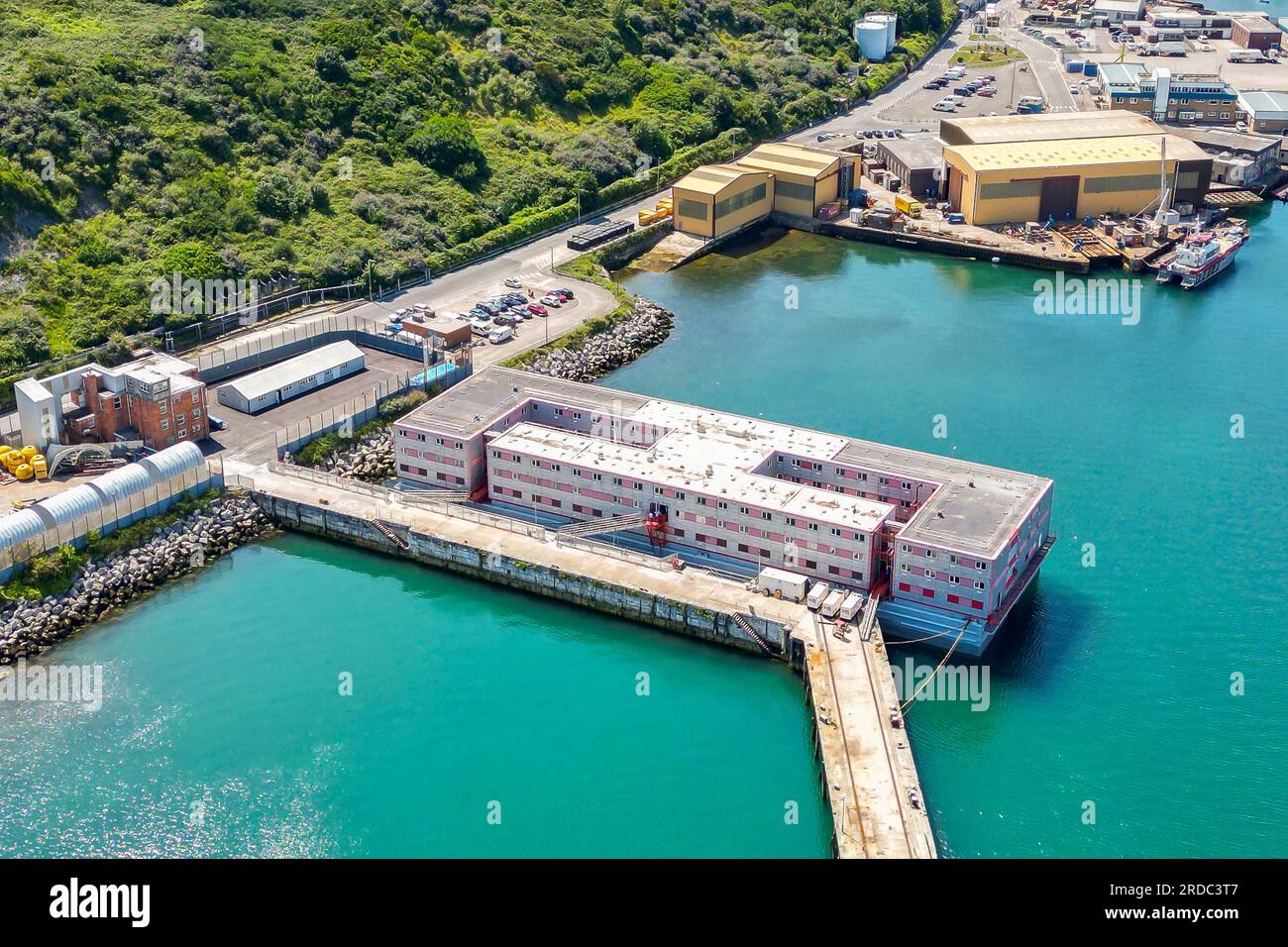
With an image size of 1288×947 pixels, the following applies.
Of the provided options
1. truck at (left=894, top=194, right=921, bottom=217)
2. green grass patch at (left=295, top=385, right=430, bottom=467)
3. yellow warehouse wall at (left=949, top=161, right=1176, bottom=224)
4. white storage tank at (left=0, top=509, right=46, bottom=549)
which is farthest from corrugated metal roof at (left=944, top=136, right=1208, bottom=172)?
white storage tank at (left=0, top=509, right=46, bottom=549)

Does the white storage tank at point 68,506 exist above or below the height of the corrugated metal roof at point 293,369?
below

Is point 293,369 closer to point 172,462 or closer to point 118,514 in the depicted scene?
point 172,462

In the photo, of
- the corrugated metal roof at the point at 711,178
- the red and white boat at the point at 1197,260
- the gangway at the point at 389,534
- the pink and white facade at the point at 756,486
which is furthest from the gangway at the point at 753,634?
the red and white boat at the point at 1197,260

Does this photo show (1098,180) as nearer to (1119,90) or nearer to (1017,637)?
(1119,90)

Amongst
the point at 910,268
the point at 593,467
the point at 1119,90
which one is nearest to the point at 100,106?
the point at 593,467

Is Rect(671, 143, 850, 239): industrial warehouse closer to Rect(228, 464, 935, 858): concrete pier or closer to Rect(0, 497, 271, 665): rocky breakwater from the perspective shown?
Rect(228, 464, 935, 858): concrete pier

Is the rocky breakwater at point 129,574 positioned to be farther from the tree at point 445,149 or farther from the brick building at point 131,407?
the tree at point 445,149
